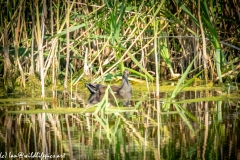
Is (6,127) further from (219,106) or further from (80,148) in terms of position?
(219,106)

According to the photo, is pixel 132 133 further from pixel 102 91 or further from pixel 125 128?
pixel 102 91

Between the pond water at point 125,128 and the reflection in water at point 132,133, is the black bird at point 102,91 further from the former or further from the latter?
the reflection in water at point 132,133

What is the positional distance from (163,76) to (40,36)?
364cm

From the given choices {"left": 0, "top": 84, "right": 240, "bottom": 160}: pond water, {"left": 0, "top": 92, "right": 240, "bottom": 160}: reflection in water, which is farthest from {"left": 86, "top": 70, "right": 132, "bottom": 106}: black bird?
{"left": 0, "top": 92, "right": 240, "bottom": 160}: reflection in water

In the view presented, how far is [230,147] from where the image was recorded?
16.9ft

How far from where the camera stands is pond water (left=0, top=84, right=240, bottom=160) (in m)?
5.14

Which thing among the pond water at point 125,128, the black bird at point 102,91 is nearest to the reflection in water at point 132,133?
the pond water at point 125,128

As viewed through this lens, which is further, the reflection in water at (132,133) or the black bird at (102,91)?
the black bird at (102,91)

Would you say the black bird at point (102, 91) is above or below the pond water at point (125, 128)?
above

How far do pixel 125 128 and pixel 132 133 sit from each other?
35 centimetres

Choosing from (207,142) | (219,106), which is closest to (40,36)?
(219,106)

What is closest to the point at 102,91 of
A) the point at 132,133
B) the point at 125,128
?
the point at 125,128

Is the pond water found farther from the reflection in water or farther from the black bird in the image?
the black bird

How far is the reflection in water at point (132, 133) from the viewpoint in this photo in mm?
5121
